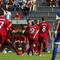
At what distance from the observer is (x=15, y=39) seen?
795 inches

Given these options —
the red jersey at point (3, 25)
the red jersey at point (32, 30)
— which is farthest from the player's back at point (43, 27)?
the red jersey at point (3, 25)

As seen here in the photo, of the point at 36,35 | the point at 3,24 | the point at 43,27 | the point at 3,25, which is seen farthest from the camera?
the point at 36,35

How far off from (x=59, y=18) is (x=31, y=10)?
1463 cm

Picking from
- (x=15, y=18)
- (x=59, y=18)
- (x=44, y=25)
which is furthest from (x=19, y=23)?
(x=59, y=18)

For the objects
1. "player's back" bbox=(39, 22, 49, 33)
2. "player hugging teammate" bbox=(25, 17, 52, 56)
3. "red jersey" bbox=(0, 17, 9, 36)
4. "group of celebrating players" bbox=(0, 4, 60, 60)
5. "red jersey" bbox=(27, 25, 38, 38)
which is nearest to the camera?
"red jersey" bbox=(0, 17, 9, 36)

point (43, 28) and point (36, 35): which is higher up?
point (43, 28)

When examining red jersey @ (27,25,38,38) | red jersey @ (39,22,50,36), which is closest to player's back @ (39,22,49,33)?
red jersey @ (39,22,50,36)

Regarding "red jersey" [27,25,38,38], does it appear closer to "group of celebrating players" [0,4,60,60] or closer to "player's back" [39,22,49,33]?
"group of celebrating players" [0,4,60,60]

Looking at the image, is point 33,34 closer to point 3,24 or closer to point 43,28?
point 43,28

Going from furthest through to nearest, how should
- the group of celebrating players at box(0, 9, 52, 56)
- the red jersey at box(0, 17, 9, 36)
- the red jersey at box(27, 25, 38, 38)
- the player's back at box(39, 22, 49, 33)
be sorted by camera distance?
the player's back at box(39, 22, 49, 33) → the red jersey at box(27, 25, 38, 38) → the group of celebrating players at box(0, 9, 52, 56) → the red jersey at box(0, 17, 9, 36)

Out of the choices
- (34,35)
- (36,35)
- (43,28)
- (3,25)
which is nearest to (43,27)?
(43,28)

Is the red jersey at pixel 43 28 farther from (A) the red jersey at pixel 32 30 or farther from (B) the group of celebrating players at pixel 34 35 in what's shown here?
(A) the red jersey at pixel 32 30

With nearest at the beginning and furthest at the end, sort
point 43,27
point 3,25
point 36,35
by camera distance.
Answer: point 3,25 < point 43,27 < point 36,35

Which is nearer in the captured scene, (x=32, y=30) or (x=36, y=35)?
(x=32, y=30)
